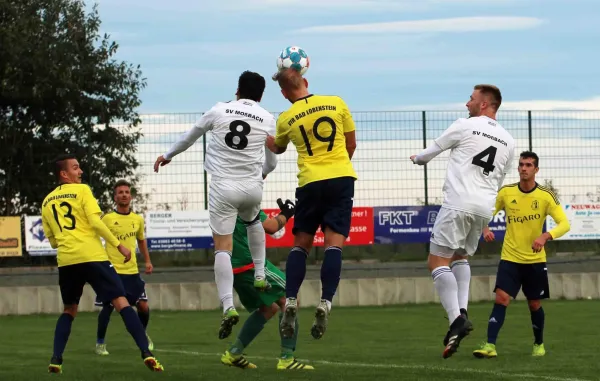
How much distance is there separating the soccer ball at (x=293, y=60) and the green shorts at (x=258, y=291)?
2.39 metres

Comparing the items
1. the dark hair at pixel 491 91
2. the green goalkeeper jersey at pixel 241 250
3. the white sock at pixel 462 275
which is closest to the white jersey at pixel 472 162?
the dark hair at pixel 491 91

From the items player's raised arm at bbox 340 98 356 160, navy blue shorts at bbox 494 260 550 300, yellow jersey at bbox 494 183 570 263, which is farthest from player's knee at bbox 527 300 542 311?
player's raised arm at bbox 340 98 356 160

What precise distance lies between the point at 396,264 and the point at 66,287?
67.6ft

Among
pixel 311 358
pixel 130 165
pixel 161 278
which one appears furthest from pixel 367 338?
pixel 130 165

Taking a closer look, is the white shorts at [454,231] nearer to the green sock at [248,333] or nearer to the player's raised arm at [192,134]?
the green sock at [248,333]

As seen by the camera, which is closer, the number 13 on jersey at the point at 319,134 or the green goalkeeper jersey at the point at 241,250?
the number 13 on jersey at the point at 319,134

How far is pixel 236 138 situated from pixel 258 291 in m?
1.79

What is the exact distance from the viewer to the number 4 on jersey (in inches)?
454

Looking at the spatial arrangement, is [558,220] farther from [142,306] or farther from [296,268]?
[142,306]

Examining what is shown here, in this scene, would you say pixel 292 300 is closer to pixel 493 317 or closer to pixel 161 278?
Answer: pixel 493 317

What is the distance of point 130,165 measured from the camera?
36438 millimetres

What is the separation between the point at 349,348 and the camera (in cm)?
1527

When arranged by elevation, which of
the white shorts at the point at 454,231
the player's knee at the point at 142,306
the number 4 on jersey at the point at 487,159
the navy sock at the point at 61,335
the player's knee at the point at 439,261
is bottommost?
the player's knee at the point at 142,306

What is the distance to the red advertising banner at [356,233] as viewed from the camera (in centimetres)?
3189
